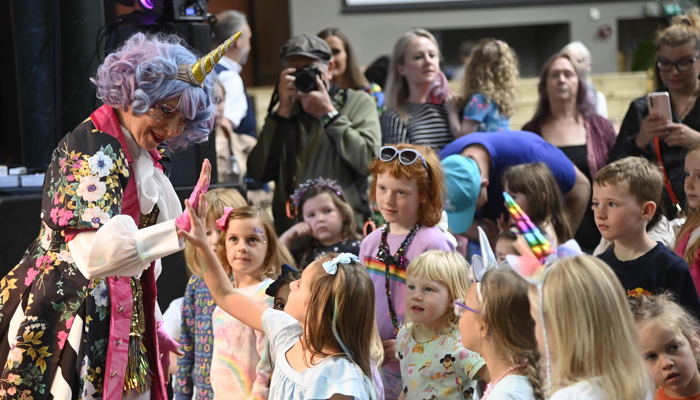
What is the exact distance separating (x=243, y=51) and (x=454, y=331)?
302 centimetres

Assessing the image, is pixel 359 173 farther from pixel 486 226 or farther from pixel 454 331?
pixel 454 331

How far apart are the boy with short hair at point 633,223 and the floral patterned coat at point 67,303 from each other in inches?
60.8

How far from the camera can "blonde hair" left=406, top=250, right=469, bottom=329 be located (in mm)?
3111

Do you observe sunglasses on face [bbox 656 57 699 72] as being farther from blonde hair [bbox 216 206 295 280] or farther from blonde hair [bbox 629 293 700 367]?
blonde hair [bbox 216 206 295 280]

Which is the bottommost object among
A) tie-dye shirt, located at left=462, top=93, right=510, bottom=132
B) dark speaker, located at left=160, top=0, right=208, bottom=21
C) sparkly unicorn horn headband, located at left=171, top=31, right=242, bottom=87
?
tie-dye shirt, located at left=462, top=93, right=510, bottom=132

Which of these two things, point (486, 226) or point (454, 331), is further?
point (486, 226)

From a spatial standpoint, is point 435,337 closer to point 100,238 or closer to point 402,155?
point 402,155

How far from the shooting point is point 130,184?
2.62 meters

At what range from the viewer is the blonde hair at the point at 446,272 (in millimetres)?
3111

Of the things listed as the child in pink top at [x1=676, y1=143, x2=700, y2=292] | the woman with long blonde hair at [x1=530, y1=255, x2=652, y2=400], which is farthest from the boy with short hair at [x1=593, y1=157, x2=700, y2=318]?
the woman with long blonde hair at [x1=530, y1=255, x2=652, y2=400]

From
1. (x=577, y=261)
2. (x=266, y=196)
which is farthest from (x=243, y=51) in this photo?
(x=577, y=261)

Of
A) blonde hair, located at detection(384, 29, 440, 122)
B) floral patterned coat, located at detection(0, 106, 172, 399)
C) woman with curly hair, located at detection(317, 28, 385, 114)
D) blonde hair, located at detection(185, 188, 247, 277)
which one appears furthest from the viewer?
woman with curly hair, located at detection(317, 28, 385, 114)

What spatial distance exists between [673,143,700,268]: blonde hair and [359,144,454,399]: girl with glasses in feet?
2.68

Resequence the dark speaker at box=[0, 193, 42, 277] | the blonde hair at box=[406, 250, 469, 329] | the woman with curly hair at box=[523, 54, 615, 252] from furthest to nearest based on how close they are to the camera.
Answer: the woman with curly hair at box=[523, 54, 615, 252], the dark speaker at box=[0, 193, 42, 277], the blonde hair at box=[406, 250, 469, 329]
